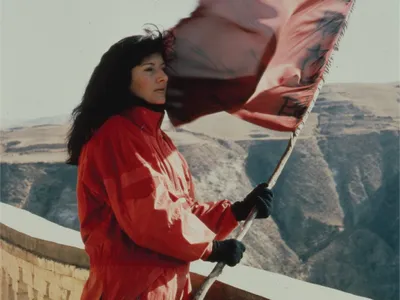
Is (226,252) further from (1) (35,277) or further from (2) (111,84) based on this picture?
(1) (35,277)

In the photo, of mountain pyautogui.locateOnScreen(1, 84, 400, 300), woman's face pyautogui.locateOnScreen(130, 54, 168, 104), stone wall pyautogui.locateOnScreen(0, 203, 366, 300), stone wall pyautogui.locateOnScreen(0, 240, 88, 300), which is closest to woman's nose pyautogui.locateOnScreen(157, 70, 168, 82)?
woman's face pyautogui.locateOnScreen(130, 54, 168, 104)

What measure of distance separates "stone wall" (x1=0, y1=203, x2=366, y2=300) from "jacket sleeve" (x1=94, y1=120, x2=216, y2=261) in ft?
1.75

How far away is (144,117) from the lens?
174cm

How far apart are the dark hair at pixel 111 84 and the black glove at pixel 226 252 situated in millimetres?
517

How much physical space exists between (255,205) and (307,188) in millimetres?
39705

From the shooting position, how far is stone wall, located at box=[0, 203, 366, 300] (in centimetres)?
209

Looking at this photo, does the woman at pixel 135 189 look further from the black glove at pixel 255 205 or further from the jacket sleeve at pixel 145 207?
the black glove at pixel 255 205

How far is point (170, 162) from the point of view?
1.74 metres

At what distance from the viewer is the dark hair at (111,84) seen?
5.77 ft

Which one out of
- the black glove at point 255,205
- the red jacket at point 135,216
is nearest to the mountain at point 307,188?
the black glove at point 255,205

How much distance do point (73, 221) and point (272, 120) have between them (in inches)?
1353

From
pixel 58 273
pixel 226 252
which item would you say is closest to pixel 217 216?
pixel 226 252

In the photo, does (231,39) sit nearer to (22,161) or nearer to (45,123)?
(22,161)

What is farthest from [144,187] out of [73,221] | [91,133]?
[73,221]
